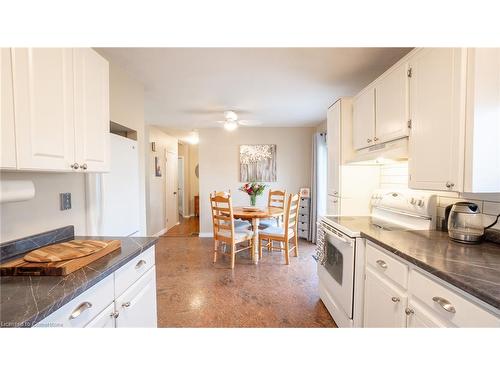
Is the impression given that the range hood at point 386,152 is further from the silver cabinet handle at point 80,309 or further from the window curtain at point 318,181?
the silver cabinet handle at point 80,309

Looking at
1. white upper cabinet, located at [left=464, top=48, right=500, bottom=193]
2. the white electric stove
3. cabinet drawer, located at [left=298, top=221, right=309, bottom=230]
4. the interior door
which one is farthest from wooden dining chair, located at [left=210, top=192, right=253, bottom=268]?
the interior door

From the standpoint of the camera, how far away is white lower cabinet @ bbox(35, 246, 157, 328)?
2.59ft

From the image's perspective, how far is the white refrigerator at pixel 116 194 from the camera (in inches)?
68.0

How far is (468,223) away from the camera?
49.9 inches

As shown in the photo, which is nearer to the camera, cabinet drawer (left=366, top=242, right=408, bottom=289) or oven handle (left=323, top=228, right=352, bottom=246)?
cabinet drawer (left=366, top=242, right=408, bottom=289)

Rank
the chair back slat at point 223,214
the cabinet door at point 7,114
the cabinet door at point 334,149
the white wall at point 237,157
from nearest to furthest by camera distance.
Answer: the cabinet door at point 7,114 → the cabinet door at point 334,149 → the chair back slat at point 223,214 → the white wall at point 237,157

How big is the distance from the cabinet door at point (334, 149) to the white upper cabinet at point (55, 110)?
2.16m

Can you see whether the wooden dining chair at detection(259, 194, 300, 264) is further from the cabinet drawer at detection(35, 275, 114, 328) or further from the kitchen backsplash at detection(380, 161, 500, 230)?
the cabinet drawer at detection(35, 275, 114, 328)

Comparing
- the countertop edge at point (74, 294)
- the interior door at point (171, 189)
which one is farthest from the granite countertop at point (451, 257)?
the interior door at point (171, 189)

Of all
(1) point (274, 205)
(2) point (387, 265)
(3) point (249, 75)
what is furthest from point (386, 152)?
(1) point (274, 205)

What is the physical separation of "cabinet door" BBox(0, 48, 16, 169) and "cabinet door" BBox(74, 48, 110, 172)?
321 mm

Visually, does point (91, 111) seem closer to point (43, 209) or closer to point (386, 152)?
point (43, 209)

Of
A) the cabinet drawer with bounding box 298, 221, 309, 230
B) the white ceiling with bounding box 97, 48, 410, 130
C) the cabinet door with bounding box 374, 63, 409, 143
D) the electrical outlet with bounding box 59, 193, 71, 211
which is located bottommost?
the cabinet drawer with bounding box 298, 221, 309, 230
